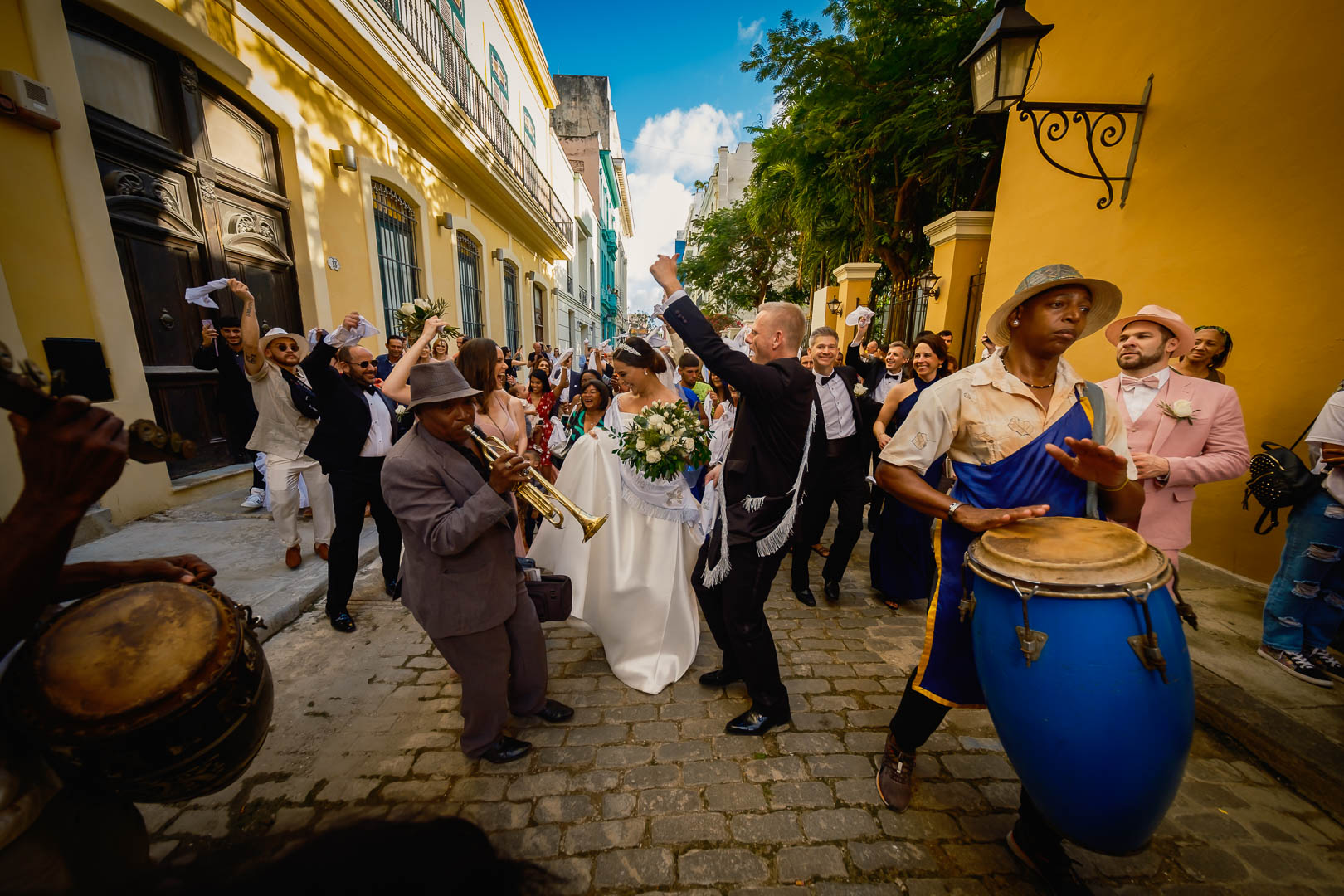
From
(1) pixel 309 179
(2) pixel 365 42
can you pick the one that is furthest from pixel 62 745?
(2) pixel 365 42

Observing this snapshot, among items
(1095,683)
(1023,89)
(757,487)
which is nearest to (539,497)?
(757,487)

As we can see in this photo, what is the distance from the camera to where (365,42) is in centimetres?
721

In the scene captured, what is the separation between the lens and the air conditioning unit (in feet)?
12.9

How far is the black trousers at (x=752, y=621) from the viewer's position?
2762 millimetres

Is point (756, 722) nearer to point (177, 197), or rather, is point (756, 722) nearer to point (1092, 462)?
point (1092, 462)

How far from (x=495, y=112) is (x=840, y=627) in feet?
49.6

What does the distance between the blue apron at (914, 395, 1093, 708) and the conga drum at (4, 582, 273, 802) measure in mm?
2389

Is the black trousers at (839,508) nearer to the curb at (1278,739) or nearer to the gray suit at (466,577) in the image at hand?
the curb at (1278,739)

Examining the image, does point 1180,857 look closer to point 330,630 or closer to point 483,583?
point 483,583

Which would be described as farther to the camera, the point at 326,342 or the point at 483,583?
the point at 326,342

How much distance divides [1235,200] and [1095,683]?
532 centimetres

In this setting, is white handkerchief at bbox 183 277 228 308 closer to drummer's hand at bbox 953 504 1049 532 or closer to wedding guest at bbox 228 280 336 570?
wedding guest at bbox 228 280 336 570

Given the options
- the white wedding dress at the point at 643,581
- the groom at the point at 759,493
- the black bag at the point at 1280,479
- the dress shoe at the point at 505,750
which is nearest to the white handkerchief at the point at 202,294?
the white wedding dress at the point at 643,581

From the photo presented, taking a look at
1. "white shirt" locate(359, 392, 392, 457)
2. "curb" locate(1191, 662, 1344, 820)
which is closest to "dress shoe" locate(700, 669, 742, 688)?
"curb" locate(1191, 662, 1344, 820)
